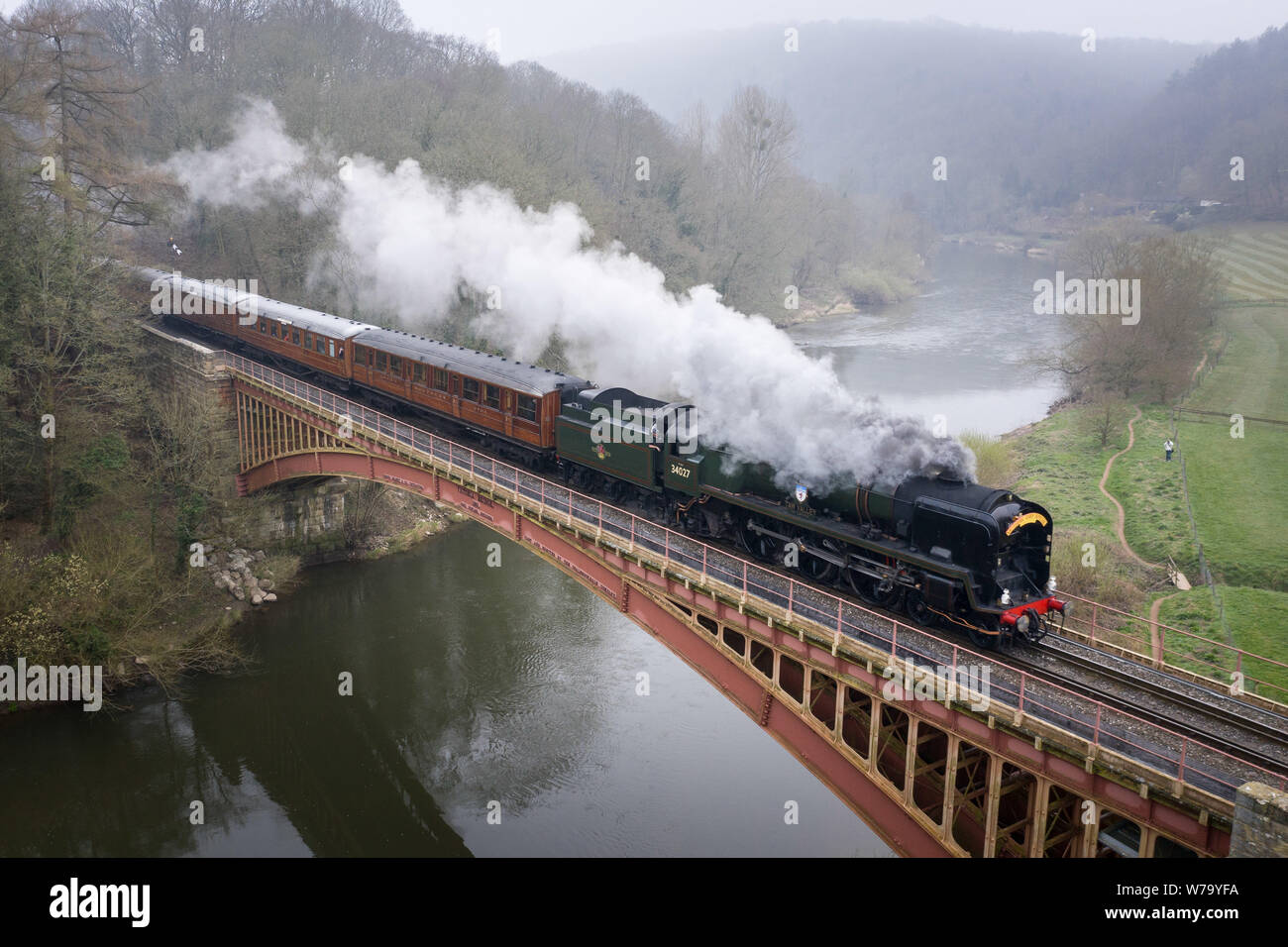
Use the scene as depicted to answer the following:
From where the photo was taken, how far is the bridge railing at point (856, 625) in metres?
10.7

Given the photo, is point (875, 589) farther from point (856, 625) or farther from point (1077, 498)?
point (1077, 498)

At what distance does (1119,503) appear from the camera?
30516 mm

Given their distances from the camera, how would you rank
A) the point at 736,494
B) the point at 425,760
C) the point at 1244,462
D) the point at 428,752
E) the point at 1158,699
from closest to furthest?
1. the point at 1158,699
2. the point at 736,494
3. the point at 425,760
4. the point at 428,752
5. the point at 1244,462

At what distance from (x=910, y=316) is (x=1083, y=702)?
2588 inches

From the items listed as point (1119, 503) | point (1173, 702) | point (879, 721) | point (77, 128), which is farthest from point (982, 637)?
point (77, 128)

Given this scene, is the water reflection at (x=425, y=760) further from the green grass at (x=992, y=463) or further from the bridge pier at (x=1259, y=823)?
the green grass at (x=992, y=463)

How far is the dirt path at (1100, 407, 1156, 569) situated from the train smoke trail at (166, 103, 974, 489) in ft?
47.2

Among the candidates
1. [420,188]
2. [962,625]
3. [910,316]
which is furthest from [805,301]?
[962,625]

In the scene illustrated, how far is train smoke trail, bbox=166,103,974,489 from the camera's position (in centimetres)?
1529

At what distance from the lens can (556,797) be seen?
20.3 metres

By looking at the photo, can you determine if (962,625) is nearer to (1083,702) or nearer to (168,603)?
(1083,702)

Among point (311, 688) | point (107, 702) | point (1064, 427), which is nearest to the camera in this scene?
point (107, 702)

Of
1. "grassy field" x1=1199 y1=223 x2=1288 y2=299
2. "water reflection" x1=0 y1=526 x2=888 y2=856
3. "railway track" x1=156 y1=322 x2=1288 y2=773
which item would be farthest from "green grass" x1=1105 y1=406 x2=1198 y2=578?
"grassy field" x1=1199 y1=223 x2=1288 y2=299

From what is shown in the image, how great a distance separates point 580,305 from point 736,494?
841cm
